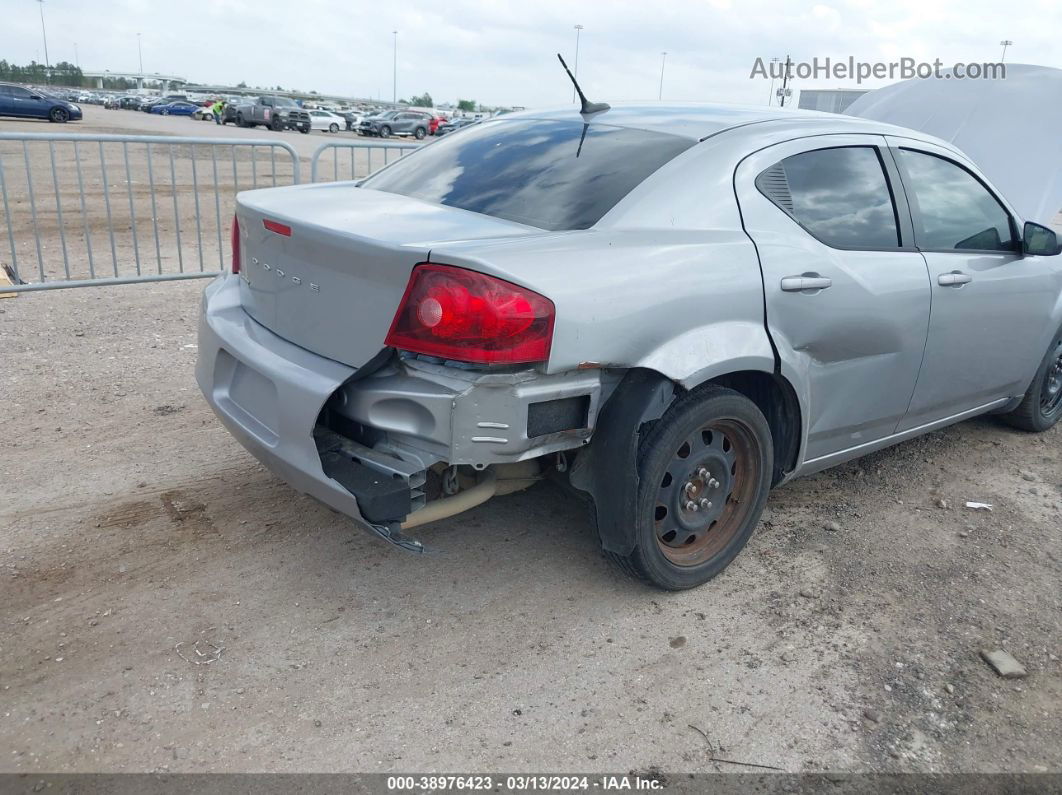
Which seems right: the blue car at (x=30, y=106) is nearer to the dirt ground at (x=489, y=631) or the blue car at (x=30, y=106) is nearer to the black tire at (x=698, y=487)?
the dirt ground at (x=489, y=631)

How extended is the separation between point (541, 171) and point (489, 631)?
1.72 metres

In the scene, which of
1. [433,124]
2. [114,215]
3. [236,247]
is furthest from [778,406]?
[433,124]

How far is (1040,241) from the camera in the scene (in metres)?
4.29

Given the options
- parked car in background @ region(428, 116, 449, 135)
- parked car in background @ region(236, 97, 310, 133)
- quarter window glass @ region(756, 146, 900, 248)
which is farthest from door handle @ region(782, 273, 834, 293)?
parked car in background @ region(428, 116, 449, 135)

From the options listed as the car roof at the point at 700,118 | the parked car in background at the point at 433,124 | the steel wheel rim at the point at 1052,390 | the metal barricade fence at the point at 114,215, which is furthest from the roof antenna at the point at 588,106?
the parked car in background at the point at 433,124

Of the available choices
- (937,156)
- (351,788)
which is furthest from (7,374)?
(937,156)

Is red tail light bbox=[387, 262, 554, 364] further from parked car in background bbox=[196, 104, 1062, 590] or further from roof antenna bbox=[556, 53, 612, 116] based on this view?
roof antenna bbox=[556, 53, 612, 116]

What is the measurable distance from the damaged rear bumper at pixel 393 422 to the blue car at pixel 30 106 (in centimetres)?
3835

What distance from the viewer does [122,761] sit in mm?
2420

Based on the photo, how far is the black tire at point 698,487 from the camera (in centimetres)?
304

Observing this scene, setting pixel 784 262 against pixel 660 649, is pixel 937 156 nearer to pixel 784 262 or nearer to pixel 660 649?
pixel 784 262

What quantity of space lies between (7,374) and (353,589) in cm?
328

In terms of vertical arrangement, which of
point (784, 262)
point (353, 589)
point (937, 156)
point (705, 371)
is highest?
point (937, 156)

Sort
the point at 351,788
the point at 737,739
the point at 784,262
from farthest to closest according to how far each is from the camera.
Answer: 1. the point at 784,262
2. the point at 737,739
3. the point at 351,788
